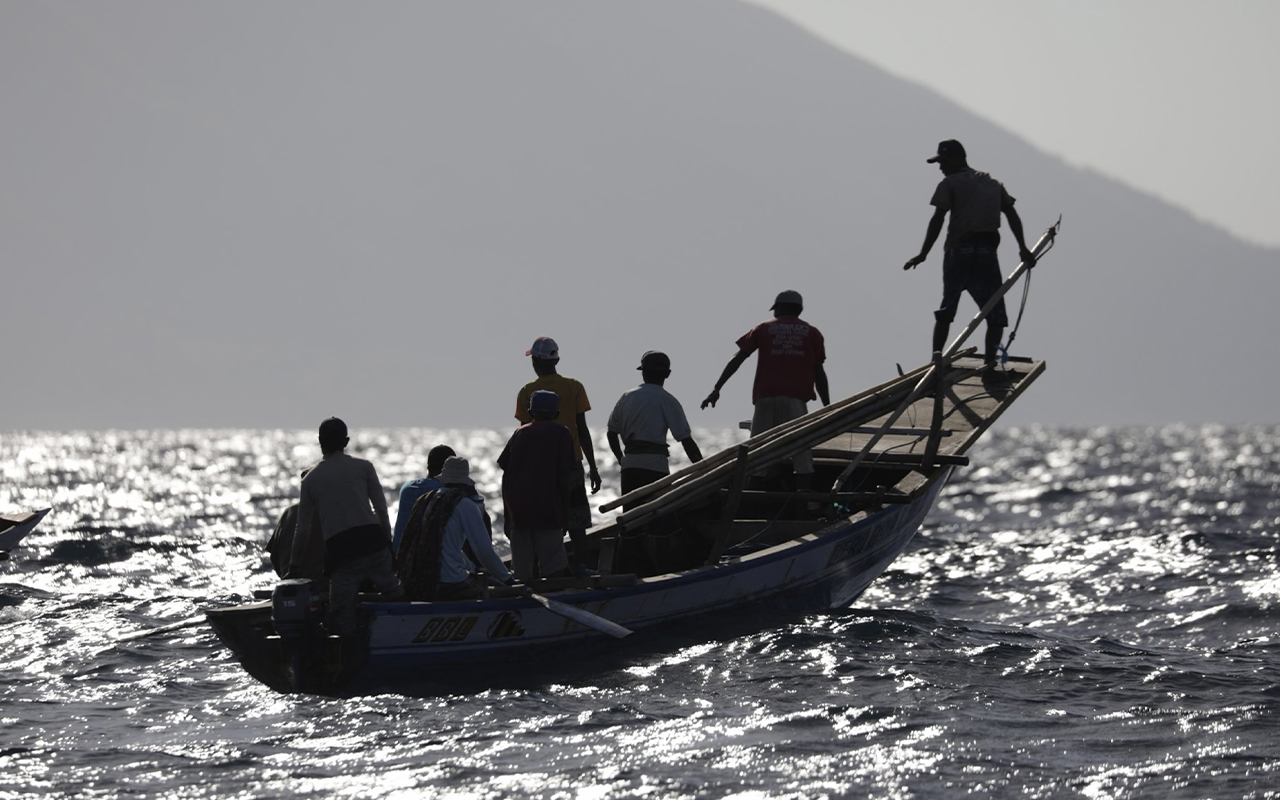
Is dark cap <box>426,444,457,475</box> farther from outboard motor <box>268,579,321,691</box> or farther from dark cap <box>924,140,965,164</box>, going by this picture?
dark cap <box>924,140,965,164</box>

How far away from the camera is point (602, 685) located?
1292 centimetres

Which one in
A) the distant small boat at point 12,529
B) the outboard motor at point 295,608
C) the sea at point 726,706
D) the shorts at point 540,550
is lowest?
the sea at point 726,706

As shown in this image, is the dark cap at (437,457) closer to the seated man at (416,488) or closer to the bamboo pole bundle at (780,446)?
the seated man at (416,488)

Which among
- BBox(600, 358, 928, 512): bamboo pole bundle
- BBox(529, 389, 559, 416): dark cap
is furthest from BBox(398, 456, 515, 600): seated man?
BBox(600, 358, 928, 512): bamboo pole bundle

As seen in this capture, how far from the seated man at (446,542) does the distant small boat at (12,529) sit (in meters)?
10.3

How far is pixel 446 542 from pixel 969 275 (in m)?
7.72

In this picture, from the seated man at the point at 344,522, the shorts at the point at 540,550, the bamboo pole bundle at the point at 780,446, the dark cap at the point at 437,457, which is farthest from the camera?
the bamboo pole bundle at the point at 780,446

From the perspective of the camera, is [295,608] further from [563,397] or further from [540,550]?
[563,397]

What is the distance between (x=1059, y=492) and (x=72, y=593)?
109 ft

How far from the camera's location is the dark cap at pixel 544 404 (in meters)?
13.0

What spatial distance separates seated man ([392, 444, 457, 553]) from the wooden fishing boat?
943 mm

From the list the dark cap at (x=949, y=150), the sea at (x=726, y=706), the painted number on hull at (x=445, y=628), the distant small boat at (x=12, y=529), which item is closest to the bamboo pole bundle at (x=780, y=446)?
the sea at (x=726, y=706)

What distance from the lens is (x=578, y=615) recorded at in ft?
41.8

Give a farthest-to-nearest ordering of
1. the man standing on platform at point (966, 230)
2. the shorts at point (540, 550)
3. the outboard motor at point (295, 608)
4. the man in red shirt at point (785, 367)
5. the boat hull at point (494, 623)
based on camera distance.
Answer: the man standing on platform at point (966, 230)
the man in red shirt at point (785, 367)
the shorts at point (540, 550)
the boat hull at point (494, 623)
the outboard motor at point (295, 608)
